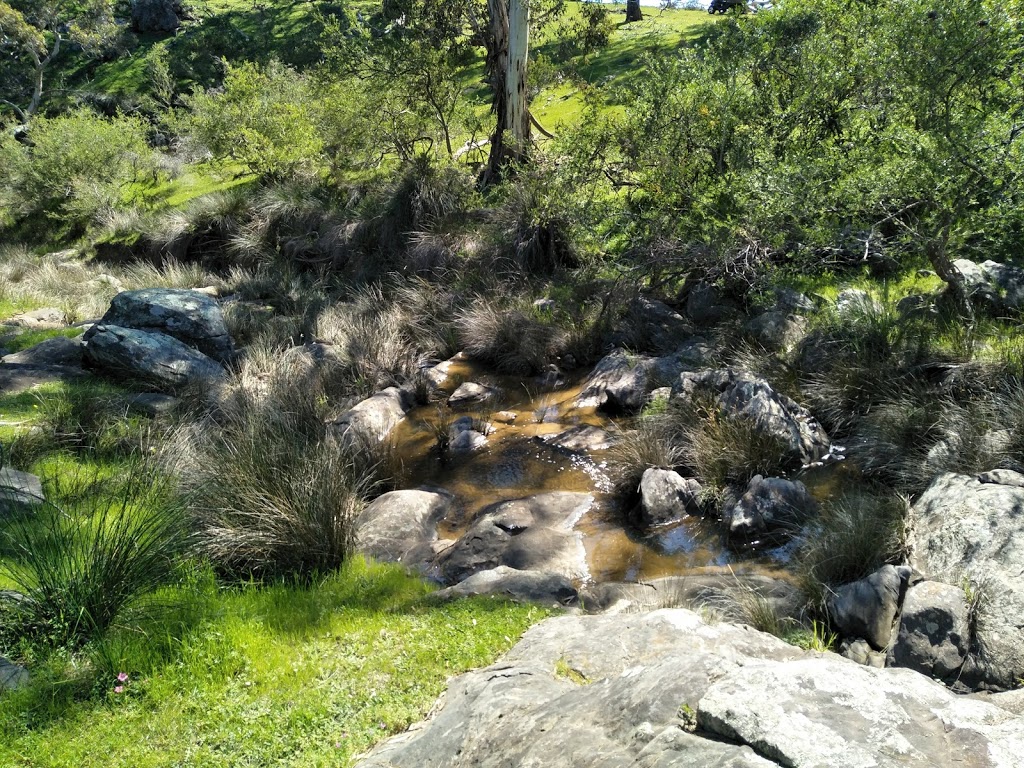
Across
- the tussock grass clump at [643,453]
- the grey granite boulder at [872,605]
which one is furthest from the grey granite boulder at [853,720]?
the tussock grass clump at [643,453]

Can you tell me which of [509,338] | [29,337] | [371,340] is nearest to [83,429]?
[371,340]

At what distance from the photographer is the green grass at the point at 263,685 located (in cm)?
363

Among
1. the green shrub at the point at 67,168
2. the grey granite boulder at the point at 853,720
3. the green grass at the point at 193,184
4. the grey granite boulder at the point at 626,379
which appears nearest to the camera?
the grey granite boulder at the point at 853,720

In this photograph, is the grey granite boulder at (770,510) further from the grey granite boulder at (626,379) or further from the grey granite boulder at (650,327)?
the grey granite boulder at (650,327)

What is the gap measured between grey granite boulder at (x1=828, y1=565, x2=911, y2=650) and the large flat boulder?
1385 mm

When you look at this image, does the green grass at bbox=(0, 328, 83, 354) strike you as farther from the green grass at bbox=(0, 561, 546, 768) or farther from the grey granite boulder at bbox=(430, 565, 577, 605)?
the grey granite boulder at bbox=(430, 565, 577, 605)

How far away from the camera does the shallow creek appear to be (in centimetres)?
641

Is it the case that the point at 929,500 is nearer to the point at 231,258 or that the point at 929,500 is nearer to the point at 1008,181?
the point at 1008,181

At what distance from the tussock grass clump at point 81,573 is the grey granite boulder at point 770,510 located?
4605 mm

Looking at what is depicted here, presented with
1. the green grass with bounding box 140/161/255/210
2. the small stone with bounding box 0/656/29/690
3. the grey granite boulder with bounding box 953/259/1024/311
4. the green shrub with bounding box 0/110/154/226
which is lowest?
the small stone with bounding box 0/656/29/690

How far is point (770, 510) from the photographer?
655 centimetres

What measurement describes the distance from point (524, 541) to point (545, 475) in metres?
1.67

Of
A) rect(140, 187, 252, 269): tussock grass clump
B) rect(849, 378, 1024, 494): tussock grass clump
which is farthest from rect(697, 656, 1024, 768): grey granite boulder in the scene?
rect(140, 187, 252, 269): tussock grass clump

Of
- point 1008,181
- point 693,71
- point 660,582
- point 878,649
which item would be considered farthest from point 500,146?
point 878,649
